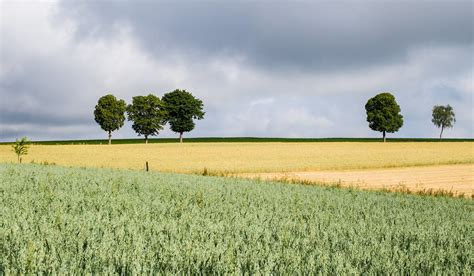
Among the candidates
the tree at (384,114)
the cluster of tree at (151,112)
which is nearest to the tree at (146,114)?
the cluster of tree at (151,112)

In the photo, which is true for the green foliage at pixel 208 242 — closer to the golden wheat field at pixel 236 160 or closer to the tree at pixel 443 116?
the golden wheat field at pixel 236 160

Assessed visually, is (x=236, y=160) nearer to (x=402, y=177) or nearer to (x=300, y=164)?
(x=300, y=164)

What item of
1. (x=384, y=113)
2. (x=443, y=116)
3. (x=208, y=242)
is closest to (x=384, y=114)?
(x=384, y=113)

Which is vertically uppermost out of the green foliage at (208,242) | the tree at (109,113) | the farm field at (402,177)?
the tree at (109,113)

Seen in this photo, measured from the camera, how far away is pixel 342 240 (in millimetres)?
5707

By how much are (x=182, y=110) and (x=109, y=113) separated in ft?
43.3

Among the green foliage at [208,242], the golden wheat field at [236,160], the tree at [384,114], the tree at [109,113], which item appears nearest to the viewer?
the green foliage at [208,242]

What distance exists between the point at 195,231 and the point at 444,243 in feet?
12.0

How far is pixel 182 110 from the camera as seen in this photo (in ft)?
270

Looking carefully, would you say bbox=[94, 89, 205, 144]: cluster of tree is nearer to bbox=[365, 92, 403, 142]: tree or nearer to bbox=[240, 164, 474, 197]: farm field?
bbox=[365, 92, 403, 142]: tree

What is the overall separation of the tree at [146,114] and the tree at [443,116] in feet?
226

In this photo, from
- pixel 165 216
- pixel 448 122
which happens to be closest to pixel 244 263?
pixel 165 216

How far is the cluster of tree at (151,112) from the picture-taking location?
258ft

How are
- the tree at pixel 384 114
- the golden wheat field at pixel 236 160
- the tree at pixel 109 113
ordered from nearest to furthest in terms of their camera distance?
1. the golden wheat field at pixel 236 160
2. the tree at pixel 109 113
3. the tree at pixel 384 114
